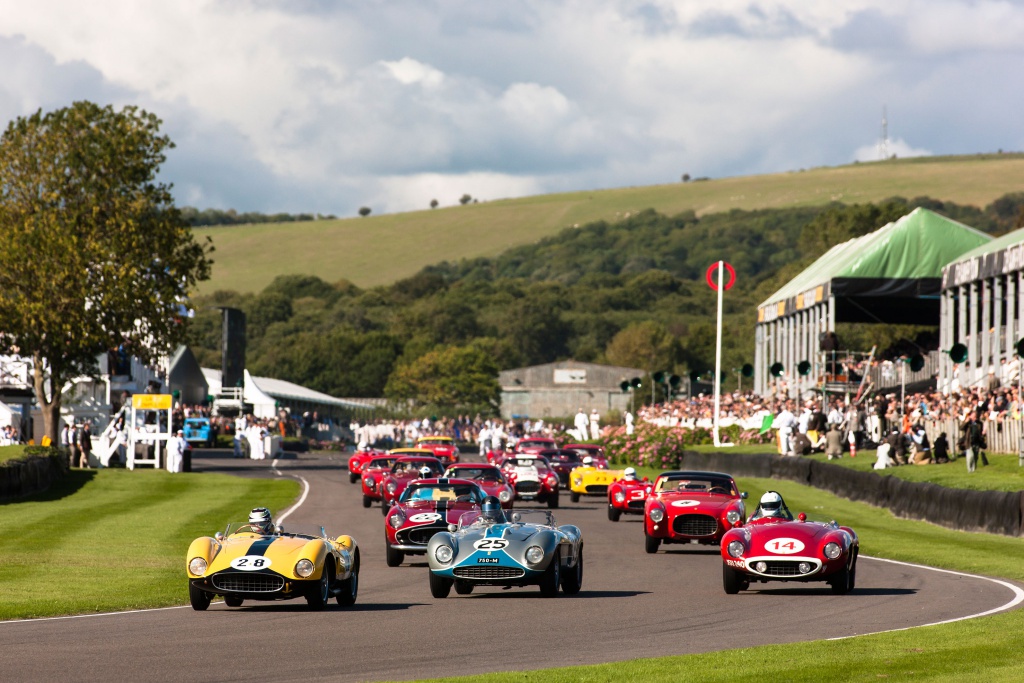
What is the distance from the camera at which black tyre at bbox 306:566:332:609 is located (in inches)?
623

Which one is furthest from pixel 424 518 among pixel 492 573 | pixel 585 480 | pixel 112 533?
pixel 585 480

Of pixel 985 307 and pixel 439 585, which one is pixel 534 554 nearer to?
pixel 439 585

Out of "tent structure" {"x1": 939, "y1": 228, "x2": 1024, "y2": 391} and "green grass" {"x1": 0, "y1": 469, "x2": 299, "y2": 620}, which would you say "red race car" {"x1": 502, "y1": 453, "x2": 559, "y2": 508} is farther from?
"tent structure" {"x1": 939, "y1": 228, "x2": 1024, "y2": 391}

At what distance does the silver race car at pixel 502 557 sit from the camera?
17.2 metres

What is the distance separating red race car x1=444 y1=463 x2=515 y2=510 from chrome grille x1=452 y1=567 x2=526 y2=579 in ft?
36.6

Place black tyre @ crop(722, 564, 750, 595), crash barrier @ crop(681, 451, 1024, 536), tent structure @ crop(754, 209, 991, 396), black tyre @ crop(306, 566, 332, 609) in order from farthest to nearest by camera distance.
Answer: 1. tent structure @ crop(754, 209, 991, 396)
2. crash barrier @ crop(681, 451, 1024, 536)
3. black tyre @ crop(722, 564, 750, 595)
4. black tyre @ crop(306, 566, 332, 609)

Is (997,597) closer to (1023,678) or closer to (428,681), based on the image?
(1023,678)

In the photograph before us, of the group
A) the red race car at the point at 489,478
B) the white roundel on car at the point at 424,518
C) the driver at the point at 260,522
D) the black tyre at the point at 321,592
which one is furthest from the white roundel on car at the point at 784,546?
the red race car at the point at 489,478

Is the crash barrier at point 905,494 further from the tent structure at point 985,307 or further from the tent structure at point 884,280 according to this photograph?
the tent structure at point 884,280

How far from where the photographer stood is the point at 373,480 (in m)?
34.8

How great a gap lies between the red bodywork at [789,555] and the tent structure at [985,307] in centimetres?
2557

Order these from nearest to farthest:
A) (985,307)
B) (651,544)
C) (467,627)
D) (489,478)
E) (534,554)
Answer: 1. (467,627)
2. (534,554)
3. (651,544)
4. (489,478)
5. (985,307)

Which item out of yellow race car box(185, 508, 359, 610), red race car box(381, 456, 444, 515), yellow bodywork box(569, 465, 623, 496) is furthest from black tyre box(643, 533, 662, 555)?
yellow bodywork box(569, 465, 623, 496)

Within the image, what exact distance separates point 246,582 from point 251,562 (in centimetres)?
22
